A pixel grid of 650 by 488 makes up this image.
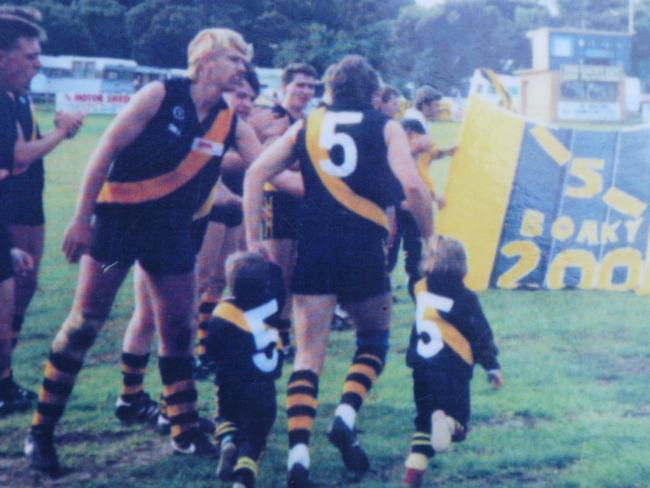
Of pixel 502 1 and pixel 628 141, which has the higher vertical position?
pixel 502 1

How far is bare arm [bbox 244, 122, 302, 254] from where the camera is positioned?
3.10 metres

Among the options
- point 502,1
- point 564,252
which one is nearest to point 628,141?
point 564,252

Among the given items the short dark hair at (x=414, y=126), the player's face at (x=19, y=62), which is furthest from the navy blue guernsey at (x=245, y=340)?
the short dark hair at (x=414, y=126)

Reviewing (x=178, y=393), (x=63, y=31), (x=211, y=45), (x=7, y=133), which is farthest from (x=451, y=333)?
(x=63, y=31)

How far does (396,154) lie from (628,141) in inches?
160

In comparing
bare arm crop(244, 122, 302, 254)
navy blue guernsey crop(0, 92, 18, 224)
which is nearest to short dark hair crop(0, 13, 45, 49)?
navy blue guernsey crop(0, 92, 18, 224)

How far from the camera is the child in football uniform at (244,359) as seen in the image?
2.85 meters

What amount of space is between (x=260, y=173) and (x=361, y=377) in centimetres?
87

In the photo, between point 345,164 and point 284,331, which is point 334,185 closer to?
point 345,164

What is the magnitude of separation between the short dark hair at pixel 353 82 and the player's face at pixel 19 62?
1.21 m

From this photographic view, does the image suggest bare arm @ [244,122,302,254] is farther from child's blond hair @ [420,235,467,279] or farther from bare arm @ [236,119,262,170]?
child's blond hair @ [420,235,467,279]

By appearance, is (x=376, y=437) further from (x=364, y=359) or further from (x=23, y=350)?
(x=23, y=350)

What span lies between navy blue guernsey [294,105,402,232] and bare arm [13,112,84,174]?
0.94m

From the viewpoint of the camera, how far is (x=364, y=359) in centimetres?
321
